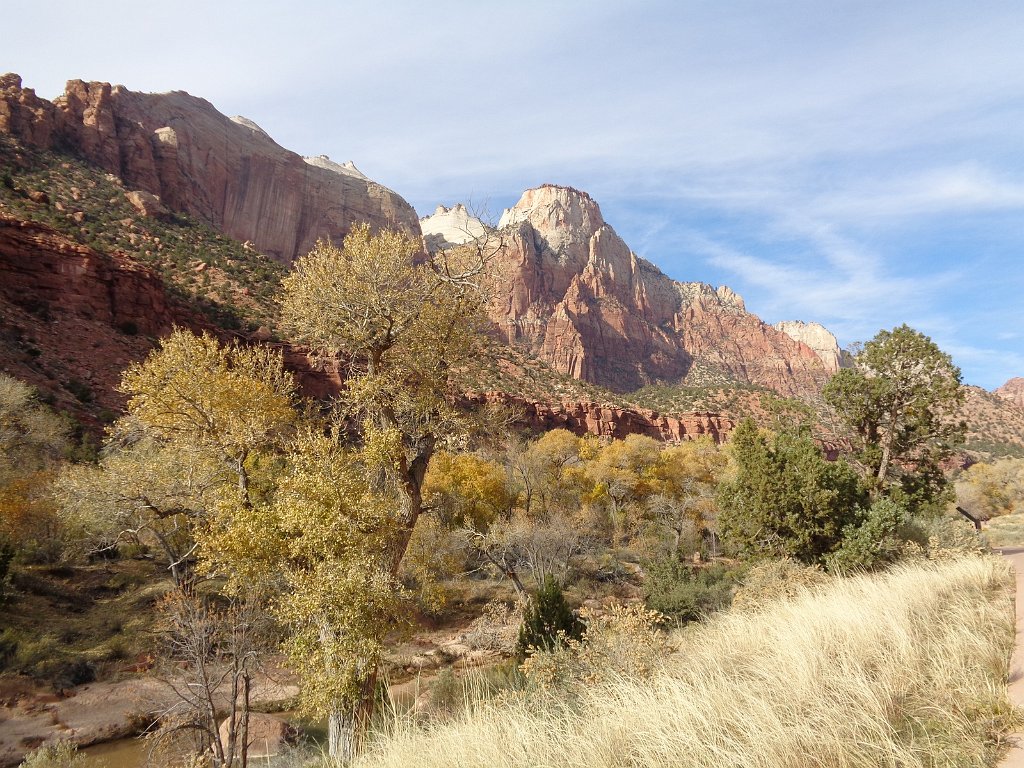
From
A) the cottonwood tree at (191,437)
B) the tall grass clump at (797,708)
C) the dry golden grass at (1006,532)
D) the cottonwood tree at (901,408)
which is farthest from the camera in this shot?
the dry golden grass at (1006,532)

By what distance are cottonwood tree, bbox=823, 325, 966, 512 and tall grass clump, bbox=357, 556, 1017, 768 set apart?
14904 mm

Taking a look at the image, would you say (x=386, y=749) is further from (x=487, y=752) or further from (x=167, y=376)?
(x=167, y=376)

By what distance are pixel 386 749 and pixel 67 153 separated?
81.6m

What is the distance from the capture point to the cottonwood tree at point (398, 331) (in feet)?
31.2

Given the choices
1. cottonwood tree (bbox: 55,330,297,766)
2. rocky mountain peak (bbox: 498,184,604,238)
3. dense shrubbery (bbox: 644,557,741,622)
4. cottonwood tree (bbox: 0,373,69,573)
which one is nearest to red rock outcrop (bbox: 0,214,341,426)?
cottonwood tree (bbox: 0,373,69,573)

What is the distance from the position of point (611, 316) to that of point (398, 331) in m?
150

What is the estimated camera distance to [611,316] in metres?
156

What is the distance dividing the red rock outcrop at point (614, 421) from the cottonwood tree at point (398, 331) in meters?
52.9

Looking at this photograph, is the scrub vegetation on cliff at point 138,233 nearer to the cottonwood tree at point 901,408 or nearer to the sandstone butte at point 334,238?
the sandstone butte at point 334,238

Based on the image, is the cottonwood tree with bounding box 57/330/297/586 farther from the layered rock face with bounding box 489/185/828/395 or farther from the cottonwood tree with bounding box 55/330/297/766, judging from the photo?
the layered rock face with bounding box 489/185/828/395

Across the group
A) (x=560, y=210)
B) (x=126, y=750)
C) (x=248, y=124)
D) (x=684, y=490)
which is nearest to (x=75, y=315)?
(x=126, y=750)

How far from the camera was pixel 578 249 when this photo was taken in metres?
168

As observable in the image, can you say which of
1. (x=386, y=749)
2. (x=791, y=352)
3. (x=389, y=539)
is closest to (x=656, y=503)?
(x=389, y=539)

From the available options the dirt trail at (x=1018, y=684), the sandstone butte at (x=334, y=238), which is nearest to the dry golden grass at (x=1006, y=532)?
the sandstone butte at (x=334, y=238)
